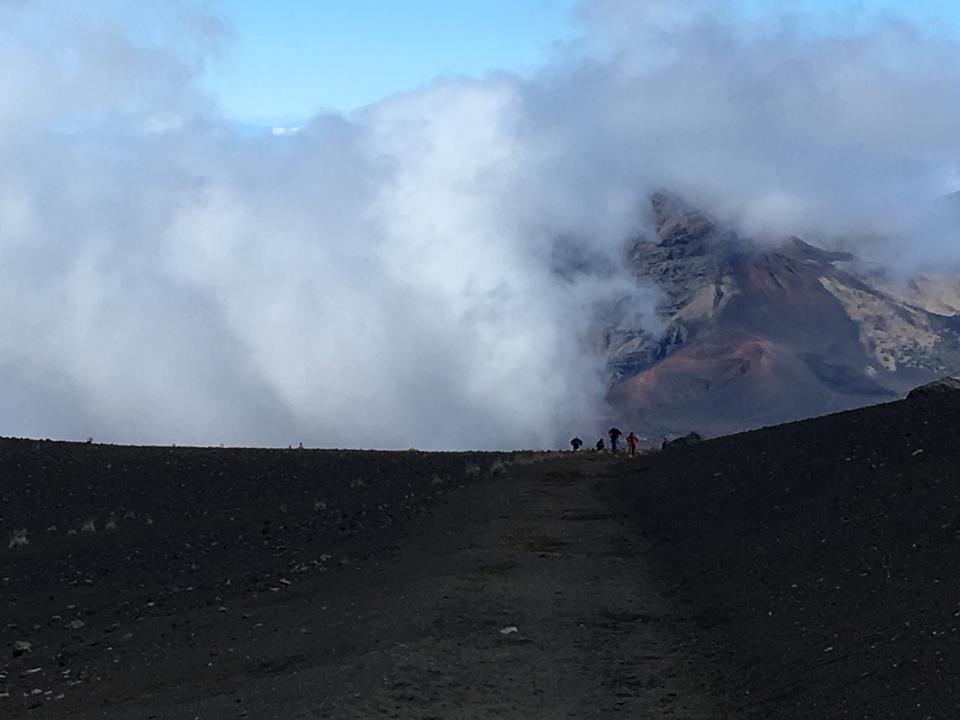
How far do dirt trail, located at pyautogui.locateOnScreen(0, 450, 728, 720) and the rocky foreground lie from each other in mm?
56

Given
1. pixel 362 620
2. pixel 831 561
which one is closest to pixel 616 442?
pixel 831 561

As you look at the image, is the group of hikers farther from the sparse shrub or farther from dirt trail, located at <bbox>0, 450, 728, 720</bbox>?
the sparse shrub

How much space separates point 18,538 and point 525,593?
15.9 metres

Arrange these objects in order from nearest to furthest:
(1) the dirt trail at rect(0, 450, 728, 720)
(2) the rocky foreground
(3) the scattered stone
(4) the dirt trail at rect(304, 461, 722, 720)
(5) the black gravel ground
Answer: (5) the black gravel ground
(4) the dirt trail at rect(304, 461, 722, 720)
(2) the rocky foreground
(1) the dirt trail at rect(0, 450, 728, 720)
(3) the scattered stone

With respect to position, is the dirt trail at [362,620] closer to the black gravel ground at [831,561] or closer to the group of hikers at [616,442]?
the black gravel ground at [831,561]

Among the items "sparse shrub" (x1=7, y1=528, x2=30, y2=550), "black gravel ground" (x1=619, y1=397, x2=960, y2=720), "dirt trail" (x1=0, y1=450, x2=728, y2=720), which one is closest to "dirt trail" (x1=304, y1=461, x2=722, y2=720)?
"dirt trail" (x1=0, y1=450, x2=728, y2=720)

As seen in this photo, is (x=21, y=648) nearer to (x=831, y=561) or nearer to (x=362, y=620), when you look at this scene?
(x=362, y=620)

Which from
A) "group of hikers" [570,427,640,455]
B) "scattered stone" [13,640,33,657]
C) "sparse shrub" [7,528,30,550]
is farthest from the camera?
"group of hikers" [570,427,640,455]

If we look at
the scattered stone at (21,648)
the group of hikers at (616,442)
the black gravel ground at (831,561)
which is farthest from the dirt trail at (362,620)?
the group of hikers at (616,442)

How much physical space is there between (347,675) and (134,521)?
20.2 metres

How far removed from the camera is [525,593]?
19.0m

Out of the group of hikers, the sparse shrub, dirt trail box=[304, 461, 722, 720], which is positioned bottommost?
dirt trail box=[304, 461, 722, 720]

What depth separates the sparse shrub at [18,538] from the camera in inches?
1189

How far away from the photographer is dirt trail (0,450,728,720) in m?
13.5
